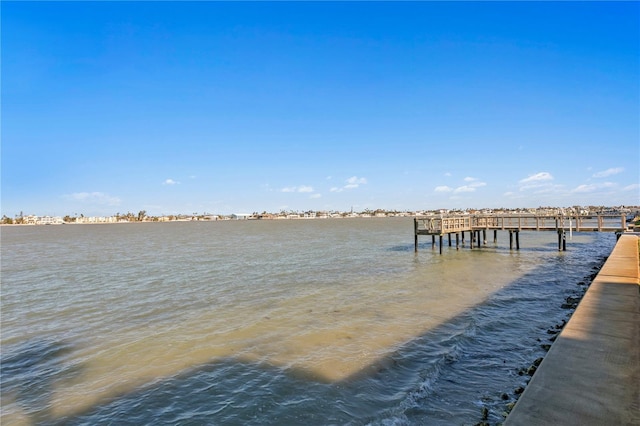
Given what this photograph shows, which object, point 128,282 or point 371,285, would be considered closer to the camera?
point 371,285

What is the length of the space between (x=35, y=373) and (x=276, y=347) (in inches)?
234

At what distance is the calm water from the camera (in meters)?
6.88

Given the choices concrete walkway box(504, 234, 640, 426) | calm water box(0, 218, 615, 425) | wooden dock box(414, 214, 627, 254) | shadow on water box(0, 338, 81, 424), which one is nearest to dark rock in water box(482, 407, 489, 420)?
calm water box(0, 218, 615, 425)

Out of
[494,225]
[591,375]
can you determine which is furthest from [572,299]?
[494,225]

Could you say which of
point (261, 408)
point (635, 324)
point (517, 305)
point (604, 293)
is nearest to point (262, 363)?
point (261, 408)

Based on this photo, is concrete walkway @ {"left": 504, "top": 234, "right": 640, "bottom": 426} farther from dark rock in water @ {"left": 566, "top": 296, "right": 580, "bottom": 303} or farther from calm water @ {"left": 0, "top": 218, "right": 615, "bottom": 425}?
dark rock in water @ {"left": 566, "top": 296, "right": 580, "bottom": 303}

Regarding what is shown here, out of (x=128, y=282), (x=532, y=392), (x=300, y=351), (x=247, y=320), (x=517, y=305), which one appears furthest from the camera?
(x=128, y=282)

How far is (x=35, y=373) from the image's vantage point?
884cm

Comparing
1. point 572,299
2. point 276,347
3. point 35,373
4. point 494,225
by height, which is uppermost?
point 494,225

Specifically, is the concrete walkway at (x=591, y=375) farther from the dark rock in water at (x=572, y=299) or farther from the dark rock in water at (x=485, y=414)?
the dark rock in water at (x=572, y=299)

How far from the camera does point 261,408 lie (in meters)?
6.86

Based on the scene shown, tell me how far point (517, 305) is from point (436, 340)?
5805 mm

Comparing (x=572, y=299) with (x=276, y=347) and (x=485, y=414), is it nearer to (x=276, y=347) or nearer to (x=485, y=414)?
(x=485, y=414)

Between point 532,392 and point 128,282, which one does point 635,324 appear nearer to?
point 532,392
